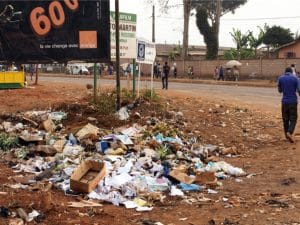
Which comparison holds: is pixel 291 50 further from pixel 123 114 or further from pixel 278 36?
pixel 123 114

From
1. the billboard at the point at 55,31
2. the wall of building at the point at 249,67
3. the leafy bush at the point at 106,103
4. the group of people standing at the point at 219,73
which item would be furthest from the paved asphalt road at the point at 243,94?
the group of people standing at the point at 219,73

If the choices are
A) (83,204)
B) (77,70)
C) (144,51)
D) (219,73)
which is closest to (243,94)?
(144,51)

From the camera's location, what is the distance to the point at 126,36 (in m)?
15.2

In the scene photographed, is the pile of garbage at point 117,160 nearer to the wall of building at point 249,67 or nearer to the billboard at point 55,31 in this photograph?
the billboard at point 55,31

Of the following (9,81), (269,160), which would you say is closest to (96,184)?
(269,160)

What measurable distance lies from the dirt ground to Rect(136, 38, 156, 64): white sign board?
1.59 meters

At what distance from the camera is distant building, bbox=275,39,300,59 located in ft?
163

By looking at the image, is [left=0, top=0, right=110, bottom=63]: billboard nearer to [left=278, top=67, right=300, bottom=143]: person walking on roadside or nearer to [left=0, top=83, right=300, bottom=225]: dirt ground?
[left=0, top=83, right=300, bottom=225]: dirt ground

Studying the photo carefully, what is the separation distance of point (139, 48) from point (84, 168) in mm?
7655

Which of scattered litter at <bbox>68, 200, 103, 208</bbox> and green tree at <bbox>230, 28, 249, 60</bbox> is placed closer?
scattered litter at <bbox>68, 200, 103, 208</bbox>

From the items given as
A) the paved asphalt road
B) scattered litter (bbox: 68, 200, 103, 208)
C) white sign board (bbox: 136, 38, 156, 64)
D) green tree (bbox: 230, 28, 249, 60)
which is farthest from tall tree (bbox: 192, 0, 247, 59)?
scattered litter (bbox: 68, 200, 103, 208)

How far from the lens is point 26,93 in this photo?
18578mm

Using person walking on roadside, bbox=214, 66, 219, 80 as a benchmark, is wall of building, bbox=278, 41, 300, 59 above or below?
above

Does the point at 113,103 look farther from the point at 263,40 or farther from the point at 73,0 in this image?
the point at 263,40
